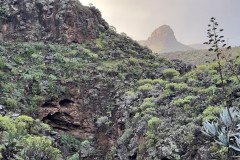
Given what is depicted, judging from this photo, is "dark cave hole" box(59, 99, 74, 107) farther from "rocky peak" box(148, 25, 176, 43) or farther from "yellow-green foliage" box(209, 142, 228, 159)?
"rocky peak" box(148, 25, 176, 43)

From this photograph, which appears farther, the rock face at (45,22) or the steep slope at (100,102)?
the rock face at (45,22)

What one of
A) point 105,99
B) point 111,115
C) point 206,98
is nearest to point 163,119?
point 206,98

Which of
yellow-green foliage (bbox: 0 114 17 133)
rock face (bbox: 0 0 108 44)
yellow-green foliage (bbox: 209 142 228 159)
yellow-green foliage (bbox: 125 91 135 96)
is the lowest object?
yellow-green foliage (bbox: 209 142 228 159)

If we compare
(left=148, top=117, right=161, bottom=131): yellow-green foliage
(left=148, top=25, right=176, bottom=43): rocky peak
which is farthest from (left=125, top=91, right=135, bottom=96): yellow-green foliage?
(left=148, top=25, right=176, bottom=43): rocky peak

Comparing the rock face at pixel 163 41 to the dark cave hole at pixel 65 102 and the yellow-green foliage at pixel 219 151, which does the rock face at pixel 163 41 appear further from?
the yellow-green foliage at pixel 219 151

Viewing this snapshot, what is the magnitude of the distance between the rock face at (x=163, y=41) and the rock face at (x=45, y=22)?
407 feet

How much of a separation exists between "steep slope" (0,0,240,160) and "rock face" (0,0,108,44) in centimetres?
91

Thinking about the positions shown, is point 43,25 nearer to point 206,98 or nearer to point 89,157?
point 89,157

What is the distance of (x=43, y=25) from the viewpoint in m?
32.3

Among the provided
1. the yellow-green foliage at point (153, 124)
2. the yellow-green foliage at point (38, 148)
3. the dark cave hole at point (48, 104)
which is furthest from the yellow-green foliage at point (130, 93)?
the yellow-green foliage at point (38, 148)

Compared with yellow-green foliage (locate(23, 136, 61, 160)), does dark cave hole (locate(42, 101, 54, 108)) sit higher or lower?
higher

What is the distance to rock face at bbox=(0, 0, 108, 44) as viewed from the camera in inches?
1174

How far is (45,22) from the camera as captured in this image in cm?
3231

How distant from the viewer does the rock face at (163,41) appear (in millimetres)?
157500
